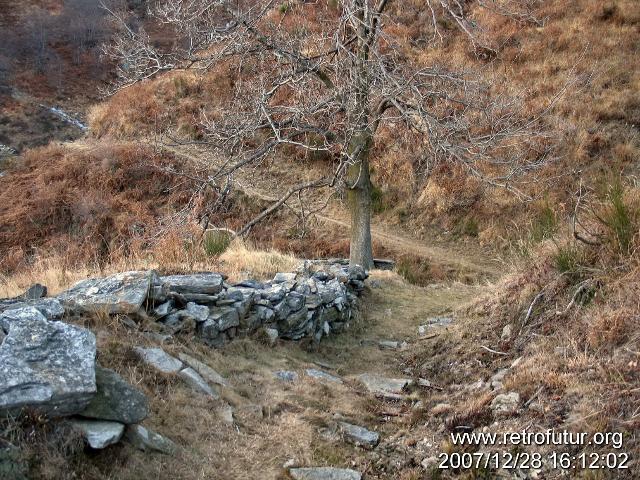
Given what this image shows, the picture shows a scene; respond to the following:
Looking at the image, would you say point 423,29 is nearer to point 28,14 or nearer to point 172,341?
point 172,341

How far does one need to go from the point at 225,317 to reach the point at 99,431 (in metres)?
2.47

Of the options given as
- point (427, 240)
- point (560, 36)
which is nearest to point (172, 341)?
point (427, 240)

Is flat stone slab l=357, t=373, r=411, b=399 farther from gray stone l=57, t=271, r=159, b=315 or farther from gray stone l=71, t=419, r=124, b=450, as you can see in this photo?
gray stone l=71, t=419, r=124, b=450

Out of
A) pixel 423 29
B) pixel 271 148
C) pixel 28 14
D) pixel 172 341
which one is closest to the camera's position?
pixel 172 341

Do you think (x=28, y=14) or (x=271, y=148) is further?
(x=28, y=14)

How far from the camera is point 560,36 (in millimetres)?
18219

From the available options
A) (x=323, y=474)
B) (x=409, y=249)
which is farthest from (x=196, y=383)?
(x=409, y=249)

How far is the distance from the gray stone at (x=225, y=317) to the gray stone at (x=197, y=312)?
0.23 feet

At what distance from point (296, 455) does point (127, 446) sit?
1.09 metres

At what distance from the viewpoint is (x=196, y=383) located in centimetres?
436

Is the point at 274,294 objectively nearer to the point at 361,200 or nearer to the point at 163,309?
the point at 163,309

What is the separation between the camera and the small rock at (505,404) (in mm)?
4027

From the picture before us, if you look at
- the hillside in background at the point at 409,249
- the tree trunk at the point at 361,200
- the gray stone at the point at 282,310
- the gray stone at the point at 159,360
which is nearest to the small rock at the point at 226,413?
the hillside in background at the point at 409,249

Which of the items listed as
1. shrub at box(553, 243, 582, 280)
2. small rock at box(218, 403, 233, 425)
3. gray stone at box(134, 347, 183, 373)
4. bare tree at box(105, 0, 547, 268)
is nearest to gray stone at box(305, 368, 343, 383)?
small rock at box(218, 403, 233, 425)
